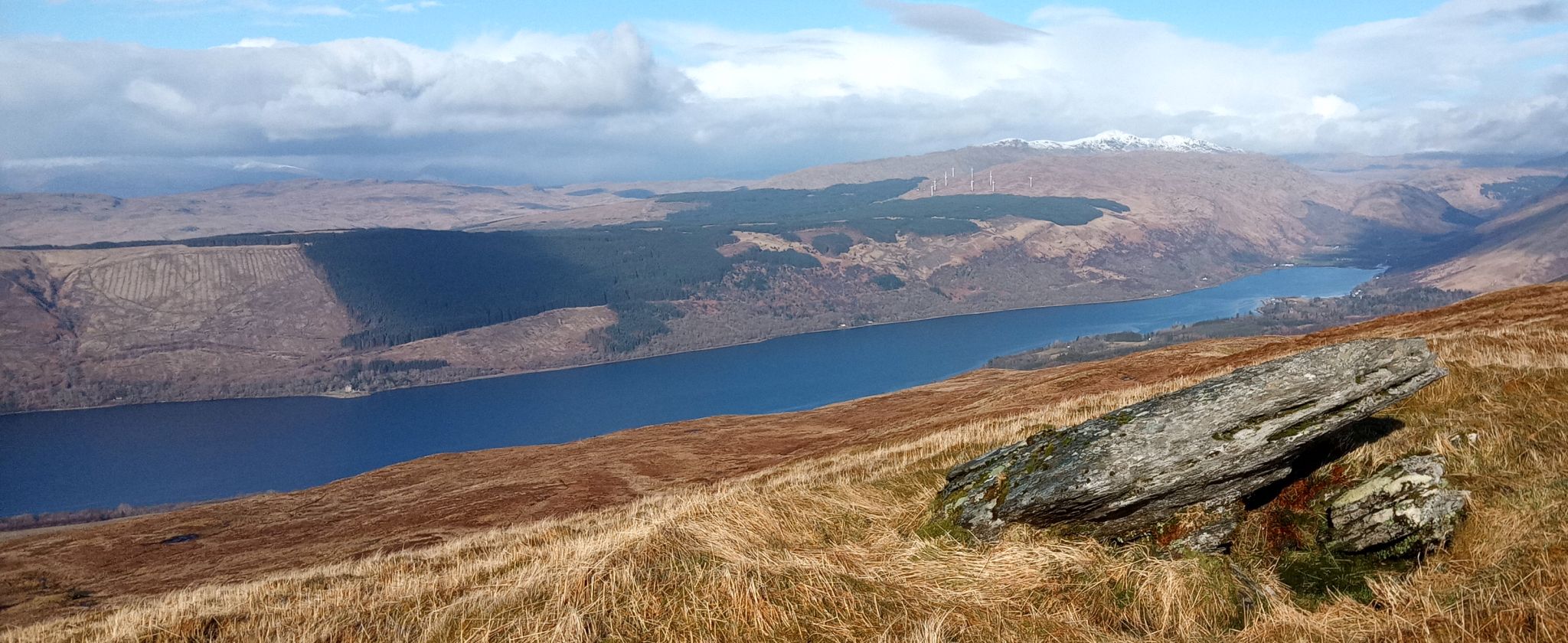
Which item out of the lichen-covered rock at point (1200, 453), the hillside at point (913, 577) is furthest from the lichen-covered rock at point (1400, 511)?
the lichen-covered rock at point (1200, 453)

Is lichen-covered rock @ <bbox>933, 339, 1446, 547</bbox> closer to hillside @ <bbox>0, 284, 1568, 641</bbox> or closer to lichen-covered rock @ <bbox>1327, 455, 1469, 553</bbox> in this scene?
hillside @ <bbox>0, 284, 1568, 641</bbox>

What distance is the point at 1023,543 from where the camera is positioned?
393 inches

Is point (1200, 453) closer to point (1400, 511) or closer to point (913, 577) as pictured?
point (1400, 511)

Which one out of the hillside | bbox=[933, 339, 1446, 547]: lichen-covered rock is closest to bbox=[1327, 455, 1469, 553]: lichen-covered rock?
the hillside

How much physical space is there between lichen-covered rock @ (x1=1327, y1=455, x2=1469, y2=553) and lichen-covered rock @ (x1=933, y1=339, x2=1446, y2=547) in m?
0.74

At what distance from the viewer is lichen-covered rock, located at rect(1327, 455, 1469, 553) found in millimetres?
9562

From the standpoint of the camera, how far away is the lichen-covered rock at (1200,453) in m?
10.5

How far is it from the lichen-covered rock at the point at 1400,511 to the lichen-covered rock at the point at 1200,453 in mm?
736

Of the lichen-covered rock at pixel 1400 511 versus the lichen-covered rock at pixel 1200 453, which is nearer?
the lichen-covered rock at pixel 1400 511

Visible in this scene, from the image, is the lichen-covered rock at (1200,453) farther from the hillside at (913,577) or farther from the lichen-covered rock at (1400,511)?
the lichen-covered rock at (1400,511)

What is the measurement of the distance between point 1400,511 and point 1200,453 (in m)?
2.08

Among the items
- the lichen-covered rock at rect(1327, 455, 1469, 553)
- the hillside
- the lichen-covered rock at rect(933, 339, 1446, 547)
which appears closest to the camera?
the hillside

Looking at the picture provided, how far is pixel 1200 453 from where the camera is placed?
10.6 meters

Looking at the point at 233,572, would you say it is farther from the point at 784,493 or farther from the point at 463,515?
the point at 784,493
